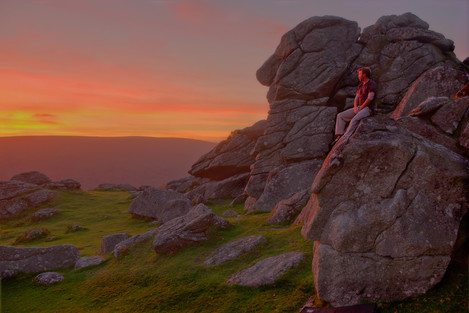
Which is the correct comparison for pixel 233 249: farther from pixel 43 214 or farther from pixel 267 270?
pixel 43 214

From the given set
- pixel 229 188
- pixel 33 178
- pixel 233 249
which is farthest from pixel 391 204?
pixel 33 178

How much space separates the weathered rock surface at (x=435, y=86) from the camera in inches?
1129

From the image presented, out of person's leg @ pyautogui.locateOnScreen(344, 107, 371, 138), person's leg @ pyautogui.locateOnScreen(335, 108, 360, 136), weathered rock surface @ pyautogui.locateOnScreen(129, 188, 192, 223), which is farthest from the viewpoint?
weathered rock surface @ pyautogui.locateOnScreen(129, 188, 192, 223)

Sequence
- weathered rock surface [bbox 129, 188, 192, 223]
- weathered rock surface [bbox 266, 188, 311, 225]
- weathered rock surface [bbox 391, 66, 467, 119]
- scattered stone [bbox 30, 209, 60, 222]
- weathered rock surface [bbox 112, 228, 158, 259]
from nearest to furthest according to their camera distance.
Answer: weathered rock surface [bbox 112, 228, 158, 259], weathered rock surface [bbox 266, 188, 311, 225], weathered rock surface [bbox 391, 66, 467, 119], weathered rock surface [bbox 129, 188, 192, 223], scattered stone [bbox 30, 209, 60, 222]

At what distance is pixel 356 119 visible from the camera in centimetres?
1244

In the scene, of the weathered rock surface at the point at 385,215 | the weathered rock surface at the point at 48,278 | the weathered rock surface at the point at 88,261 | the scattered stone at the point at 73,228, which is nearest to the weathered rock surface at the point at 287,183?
the weathered rock surface at the point at 88,261

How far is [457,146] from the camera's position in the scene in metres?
12.0

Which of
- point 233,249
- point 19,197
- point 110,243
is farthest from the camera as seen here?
point 19,197

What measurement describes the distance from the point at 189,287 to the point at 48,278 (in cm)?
1100

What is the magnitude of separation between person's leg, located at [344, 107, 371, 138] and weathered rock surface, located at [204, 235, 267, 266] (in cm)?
892

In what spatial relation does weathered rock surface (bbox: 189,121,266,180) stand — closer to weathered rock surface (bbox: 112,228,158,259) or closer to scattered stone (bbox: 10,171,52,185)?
weathered rock surface (bbox: 112,228,158,259)

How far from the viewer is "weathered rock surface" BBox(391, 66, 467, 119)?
94.1ft

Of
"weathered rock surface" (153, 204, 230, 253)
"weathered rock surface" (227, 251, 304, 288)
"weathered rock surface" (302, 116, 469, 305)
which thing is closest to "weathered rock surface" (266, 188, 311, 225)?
"weathered rock surface" (153, 204, 230, 253)

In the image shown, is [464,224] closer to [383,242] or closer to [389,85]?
[383,242]
